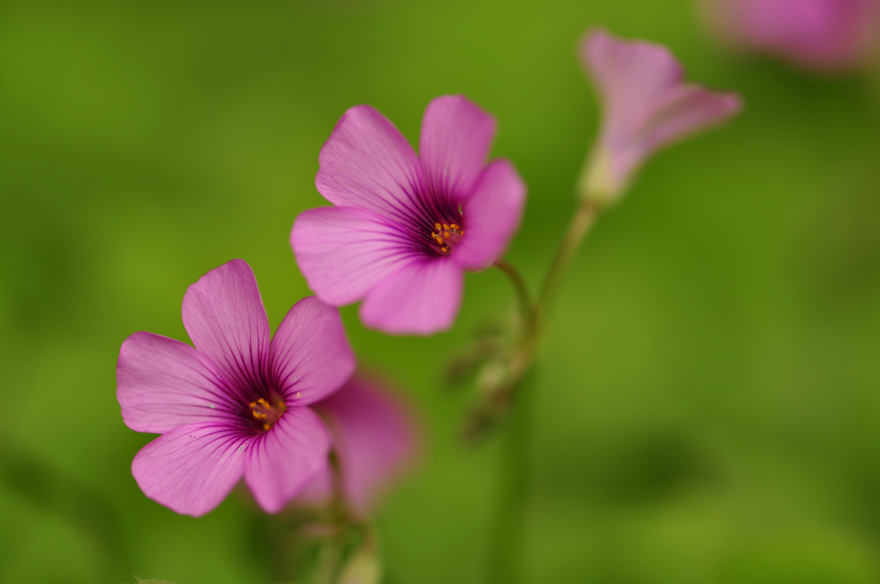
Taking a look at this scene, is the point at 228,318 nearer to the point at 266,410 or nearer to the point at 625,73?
the point at 266,410

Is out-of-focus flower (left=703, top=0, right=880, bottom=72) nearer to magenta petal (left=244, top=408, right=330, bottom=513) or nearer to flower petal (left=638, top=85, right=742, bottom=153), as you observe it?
flower petal (left=638, top=85, right=742, bottom=153)

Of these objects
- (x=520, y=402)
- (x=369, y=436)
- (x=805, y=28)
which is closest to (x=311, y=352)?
(x=520, y=402)

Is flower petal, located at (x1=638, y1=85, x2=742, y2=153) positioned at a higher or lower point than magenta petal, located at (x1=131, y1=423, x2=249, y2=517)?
higher

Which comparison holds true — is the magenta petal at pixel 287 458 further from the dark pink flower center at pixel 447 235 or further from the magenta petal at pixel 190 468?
the dark pink flower center at pixel 447 235

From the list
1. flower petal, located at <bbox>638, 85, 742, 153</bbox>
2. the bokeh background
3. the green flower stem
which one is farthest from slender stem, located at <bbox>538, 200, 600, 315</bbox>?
the bokeh background

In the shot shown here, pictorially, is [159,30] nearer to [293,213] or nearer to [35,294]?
[293,213]

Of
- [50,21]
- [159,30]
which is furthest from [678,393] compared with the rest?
[50,21]
